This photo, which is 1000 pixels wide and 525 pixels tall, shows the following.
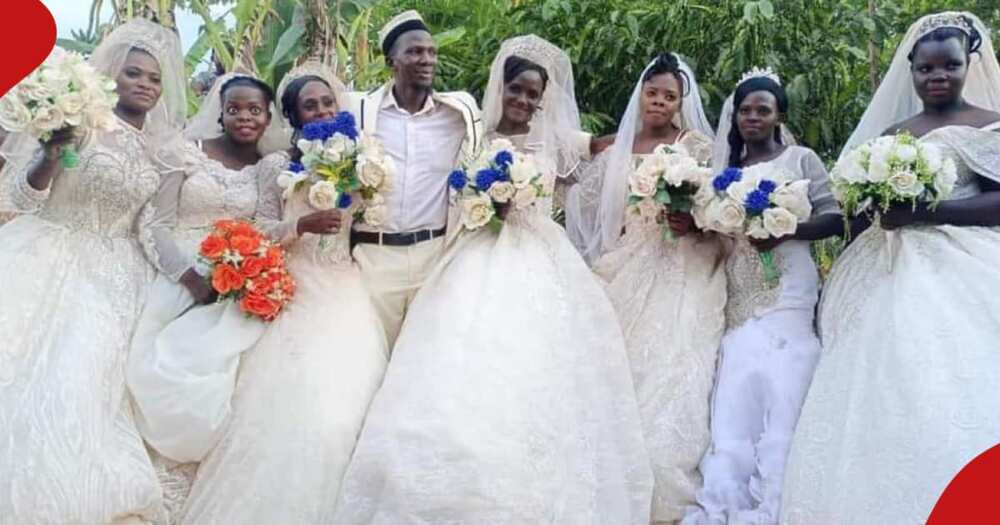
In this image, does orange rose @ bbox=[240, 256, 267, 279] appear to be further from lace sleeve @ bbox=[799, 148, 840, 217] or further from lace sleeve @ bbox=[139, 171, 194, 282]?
lace sleeve @ bbox=[799, 148, 840, 217]

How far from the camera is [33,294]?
4945 mm

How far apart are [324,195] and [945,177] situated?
9.87 ft

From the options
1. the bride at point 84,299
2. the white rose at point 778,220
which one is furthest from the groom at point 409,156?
the white rose at point 778,220

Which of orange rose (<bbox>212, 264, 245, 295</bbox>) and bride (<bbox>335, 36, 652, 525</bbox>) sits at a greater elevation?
orange rose (<bbox>212, 264, 245, 295</bbox>)

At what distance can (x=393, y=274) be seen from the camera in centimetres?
557

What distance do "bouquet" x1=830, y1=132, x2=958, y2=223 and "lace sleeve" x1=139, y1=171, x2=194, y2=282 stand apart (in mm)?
3377

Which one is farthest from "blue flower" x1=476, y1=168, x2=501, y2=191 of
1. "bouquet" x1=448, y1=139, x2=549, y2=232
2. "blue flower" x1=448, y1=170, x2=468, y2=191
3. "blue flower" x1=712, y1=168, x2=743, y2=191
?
"blue flower" x1=712, y1=168, x2=743, y2=191

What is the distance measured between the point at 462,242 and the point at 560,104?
1.14 metres

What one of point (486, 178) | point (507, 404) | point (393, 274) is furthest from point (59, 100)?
point (507, 404)

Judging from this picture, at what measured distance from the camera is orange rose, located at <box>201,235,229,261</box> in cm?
512

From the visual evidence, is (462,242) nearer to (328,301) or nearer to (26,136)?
(328,301)

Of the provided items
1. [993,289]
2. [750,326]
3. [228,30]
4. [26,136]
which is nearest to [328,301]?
[26,136]

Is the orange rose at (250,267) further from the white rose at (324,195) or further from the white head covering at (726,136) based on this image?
the white head covering at (726,136)

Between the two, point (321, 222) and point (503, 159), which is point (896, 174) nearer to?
point (503, 159)
